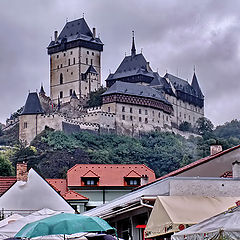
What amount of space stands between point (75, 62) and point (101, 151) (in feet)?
82.0

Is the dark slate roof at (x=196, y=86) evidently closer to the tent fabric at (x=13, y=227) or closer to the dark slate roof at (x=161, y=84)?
the dark slate roof at (x=161, y=84)

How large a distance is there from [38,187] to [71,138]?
7817 centimetres

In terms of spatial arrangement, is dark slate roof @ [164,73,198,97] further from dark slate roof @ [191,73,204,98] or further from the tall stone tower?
the tall stone tower

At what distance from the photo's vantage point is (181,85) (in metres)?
134

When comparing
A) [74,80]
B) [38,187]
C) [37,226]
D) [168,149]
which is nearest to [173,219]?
[37,226]

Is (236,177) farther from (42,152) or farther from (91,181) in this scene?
(42,152)

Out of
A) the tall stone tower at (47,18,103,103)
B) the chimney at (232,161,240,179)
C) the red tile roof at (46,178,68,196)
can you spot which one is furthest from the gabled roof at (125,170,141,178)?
the tall stone tower at (47,18,103,103)

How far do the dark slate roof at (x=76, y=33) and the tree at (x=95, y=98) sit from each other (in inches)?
456

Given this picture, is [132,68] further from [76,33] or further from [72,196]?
[72,196]

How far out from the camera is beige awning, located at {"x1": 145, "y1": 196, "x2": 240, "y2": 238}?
1558cm

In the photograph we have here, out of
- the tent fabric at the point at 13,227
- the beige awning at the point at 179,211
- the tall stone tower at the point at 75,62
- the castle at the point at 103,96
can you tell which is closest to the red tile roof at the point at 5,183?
the tent fabric at the point at 13,227

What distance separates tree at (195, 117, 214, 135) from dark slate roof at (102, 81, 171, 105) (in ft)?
34.7

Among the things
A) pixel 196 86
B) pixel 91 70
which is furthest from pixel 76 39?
pixel 196 86

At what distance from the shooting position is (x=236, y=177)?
65.3 ft
